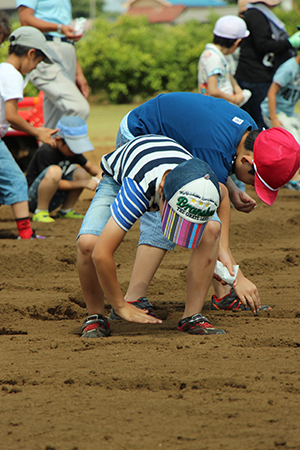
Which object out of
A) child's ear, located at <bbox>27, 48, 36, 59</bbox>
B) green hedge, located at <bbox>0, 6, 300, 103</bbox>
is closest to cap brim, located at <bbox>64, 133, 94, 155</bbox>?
child's ear, located at <bbox>27, 48, 36, 59</bbox>

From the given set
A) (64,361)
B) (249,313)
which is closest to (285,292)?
(249,313)

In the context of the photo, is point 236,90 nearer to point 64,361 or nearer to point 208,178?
point 208,178

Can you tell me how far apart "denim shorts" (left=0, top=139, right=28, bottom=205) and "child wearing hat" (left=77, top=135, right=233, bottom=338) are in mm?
2044

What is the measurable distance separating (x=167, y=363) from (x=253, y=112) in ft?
15.9

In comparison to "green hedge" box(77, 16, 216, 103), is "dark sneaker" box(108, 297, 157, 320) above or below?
above

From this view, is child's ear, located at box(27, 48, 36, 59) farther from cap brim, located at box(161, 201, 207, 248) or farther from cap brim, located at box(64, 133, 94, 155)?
cap brim, located at box(161, 201, 207, 248)

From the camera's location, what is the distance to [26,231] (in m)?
4.86

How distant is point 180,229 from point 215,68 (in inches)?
150

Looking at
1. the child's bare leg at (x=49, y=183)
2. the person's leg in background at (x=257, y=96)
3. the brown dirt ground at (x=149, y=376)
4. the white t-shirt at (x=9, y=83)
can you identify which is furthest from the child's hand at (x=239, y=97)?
the brown dirt ground at (x=149, y=376)

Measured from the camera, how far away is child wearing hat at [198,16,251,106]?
5691 mm

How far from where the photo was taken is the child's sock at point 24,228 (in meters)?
4.84

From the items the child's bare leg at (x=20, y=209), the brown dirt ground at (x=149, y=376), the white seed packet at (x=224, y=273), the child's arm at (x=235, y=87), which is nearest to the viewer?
the brown dirt ground at (x=149, y=376)

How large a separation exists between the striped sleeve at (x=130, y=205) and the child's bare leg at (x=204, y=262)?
34 cm

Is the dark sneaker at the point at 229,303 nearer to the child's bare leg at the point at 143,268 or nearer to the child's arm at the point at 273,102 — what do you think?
the child's bare leg at the point at 143,268
